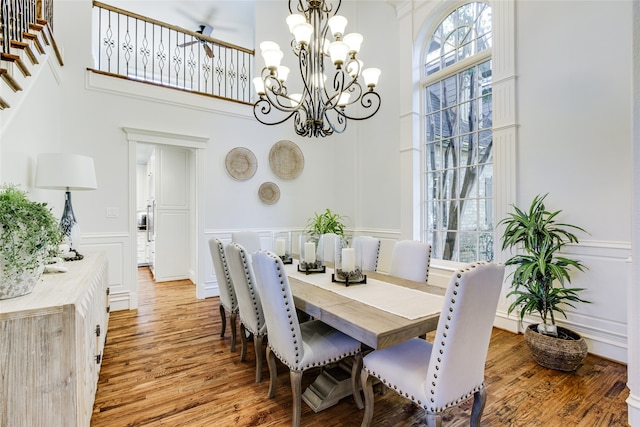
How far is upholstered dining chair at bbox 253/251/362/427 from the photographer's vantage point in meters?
1.61

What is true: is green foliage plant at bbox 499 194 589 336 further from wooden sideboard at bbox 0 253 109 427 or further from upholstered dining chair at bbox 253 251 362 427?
wooden sideboard at bbox 0 253 109 427

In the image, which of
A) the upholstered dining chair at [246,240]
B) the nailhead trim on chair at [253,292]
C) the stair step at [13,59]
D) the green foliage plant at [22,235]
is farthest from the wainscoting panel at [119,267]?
the green foliage plant at [22,235]

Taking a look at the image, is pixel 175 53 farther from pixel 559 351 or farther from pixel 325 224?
pixel 559 351

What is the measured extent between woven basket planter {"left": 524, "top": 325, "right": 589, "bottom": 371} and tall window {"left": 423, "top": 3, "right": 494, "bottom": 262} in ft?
3.81

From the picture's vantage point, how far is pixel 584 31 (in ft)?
8.57

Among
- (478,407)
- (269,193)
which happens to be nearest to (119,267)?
(269,193)

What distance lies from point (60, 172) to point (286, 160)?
304 cm

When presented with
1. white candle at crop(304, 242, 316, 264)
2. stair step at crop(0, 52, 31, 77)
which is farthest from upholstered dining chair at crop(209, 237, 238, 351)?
stair step at crop(0, 52, 31, 77)

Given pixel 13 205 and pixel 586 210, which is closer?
pixel 13 205

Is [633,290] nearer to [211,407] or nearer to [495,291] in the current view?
[495,291]

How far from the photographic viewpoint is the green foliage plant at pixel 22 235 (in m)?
1.15

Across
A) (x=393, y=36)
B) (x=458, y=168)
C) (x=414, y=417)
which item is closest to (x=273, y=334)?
(x=414, y=417)

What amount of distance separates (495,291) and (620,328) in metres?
2.09

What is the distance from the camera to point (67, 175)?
7.86 ft
